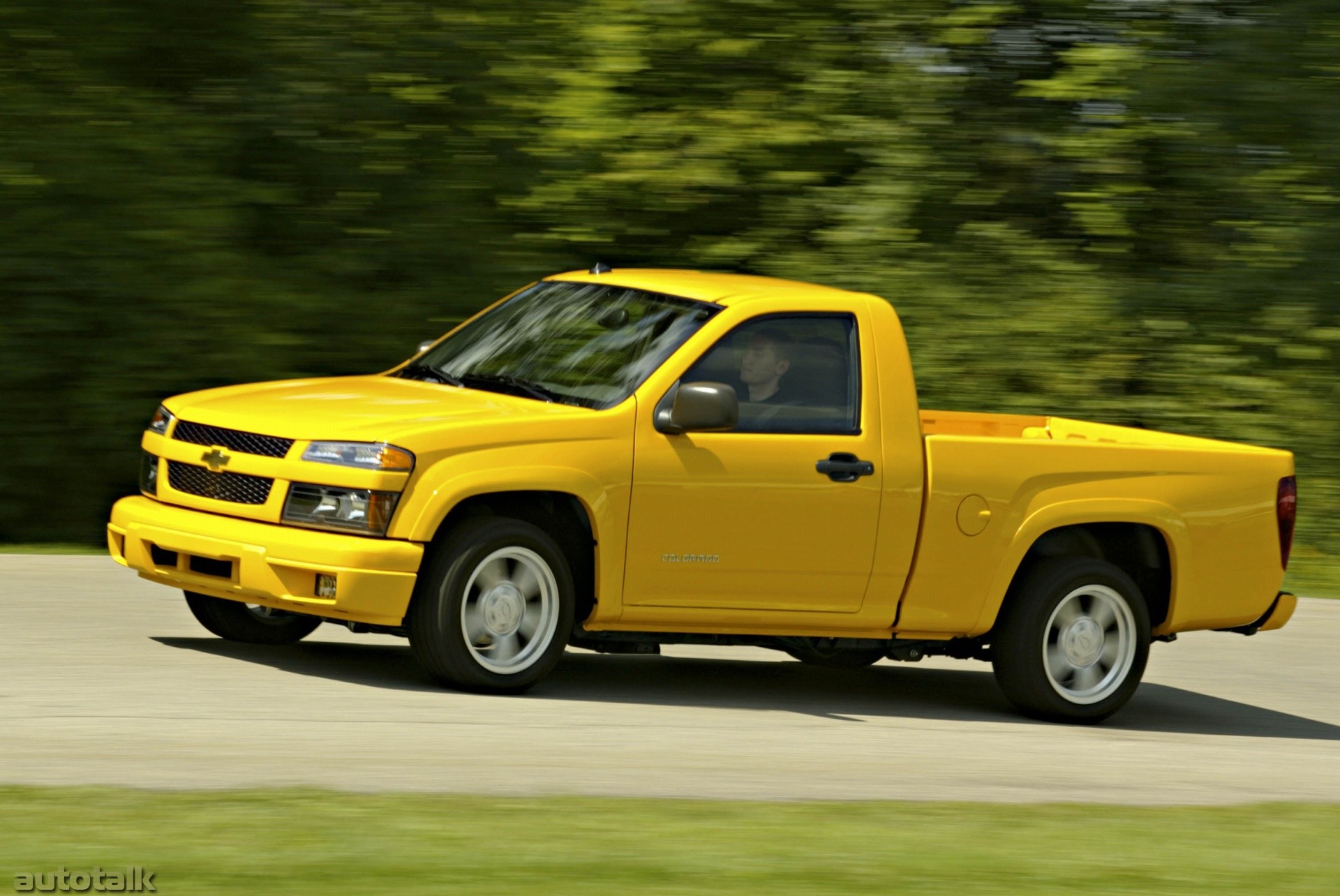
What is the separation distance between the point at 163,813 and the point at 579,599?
2.62 metres

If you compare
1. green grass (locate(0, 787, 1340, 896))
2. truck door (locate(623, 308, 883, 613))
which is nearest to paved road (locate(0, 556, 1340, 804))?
green grass (locate(0, 787, 1340, 896))

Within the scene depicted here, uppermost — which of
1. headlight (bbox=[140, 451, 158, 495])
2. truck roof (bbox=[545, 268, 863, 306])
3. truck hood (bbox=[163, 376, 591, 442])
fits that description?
truck roof (bbox=[545, 268, 863, 306])

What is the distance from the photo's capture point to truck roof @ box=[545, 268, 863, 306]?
28.3ft

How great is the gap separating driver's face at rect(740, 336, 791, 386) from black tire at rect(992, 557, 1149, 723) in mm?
1510

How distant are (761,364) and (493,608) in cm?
156

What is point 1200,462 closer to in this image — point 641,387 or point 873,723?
point 873,723

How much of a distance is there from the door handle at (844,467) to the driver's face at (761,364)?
0.42 metres

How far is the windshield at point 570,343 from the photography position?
830 cm

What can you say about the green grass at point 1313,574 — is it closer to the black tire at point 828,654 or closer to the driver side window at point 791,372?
the black tire at point 828,654

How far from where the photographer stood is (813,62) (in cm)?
1656

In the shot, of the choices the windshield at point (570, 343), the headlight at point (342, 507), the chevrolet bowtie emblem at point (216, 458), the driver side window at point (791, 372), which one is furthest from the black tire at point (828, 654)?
the chevrolet bowtie emblem at point (216, 458)

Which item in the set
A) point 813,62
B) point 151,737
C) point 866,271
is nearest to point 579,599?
point 151,737

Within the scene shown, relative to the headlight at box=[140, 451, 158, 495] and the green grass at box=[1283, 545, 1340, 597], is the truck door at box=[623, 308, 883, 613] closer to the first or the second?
the headlight at box=[140, 451, 158, 495]

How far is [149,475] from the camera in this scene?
8492 mm
